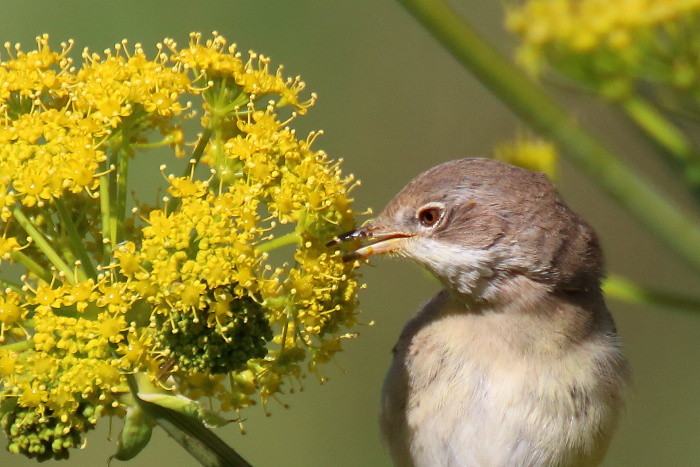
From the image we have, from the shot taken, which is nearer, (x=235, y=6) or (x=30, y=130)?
(x=30, y=130)

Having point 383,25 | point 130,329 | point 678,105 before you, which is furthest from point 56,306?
point 383,25

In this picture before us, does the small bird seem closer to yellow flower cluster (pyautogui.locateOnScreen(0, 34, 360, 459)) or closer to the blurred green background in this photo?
yellow flower cluster (pyautogui.locateOnScreen(0, 34, 360, 459))

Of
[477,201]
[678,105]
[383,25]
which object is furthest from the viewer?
[383,25]

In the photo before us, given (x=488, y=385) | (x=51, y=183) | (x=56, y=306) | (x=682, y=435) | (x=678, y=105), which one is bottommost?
(x=682, y=435)

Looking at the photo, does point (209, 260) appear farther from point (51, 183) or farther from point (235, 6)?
point (235, 6)

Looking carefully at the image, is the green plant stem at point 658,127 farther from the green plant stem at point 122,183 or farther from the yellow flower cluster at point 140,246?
the green plant stem at point 122,183

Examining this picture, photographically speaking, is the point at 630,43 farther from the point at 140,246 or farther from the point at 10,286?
the point at 10,286

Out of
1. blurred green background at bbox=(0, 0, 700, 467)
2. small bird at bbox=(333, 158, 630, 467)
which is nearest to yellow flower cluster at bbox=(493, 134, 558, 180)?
small bird at bbox=(333, 158, 630, 467)
